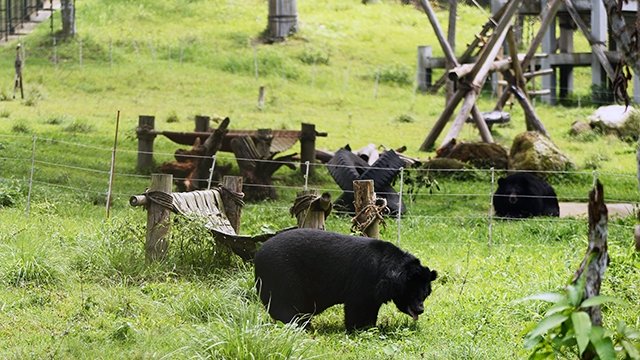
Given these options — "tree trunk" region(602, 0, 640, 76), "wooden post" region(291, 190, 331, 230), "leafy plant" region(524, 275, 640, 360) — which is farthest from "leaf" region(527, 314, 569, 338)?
"wooden post" region(291, 190, 331, 230)

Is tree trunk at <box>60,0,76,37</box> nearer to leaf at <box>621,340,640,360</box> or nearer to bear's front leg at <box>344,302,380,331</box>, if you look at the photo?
bear's front leg at <box>344,302,380,331</box>

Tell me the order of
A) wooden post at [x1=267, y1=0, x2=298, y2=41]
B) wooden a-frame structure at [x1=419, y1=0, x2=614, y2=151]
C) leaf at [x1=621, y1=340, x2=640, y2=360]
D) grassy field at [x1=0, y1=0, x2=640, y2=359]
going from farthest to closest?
wooden post at [x1=267, y1=0, x2=298, y2=41]
wooden a-frame structure at [x1=419, y1=0, x2=614, y2=151]
grassy field at [x1=0, y1=0, x2=640, y2=359]
leaf at [x1=621, y1=340, x2=640, y2=360]

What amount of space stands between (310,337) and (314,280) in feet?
2.12

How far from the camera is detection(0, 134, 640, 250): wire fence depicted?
16.8m

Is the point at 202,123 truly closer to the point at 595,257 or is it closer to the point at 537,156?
the point at 537,156

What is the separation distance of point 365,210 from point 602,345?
6933 mm

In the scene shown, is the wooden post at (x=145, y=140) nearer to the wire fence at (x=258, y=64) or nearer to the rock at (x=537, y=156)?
the rock at (x=537, y=156)

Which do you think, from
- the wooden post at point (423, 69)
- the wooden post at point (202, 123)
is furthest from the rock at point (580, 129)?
the wooden post at point (202, 123)

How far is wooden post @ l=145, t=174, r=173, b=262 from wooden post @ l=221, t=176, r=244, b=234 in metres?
0.96

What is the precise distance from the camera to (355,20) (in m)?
43.8

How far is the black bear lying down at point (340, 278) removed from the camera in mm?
10281

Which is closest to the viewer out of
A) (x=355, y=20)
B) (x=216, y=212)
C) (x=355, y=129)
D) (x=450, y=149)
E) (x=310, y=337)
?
(x=310, y=337)

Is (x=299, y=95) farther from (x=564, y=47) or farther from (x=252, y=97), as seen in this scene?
(x=564, y=47)

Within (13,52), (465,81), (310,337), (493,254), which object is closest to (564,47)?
(465,81)
